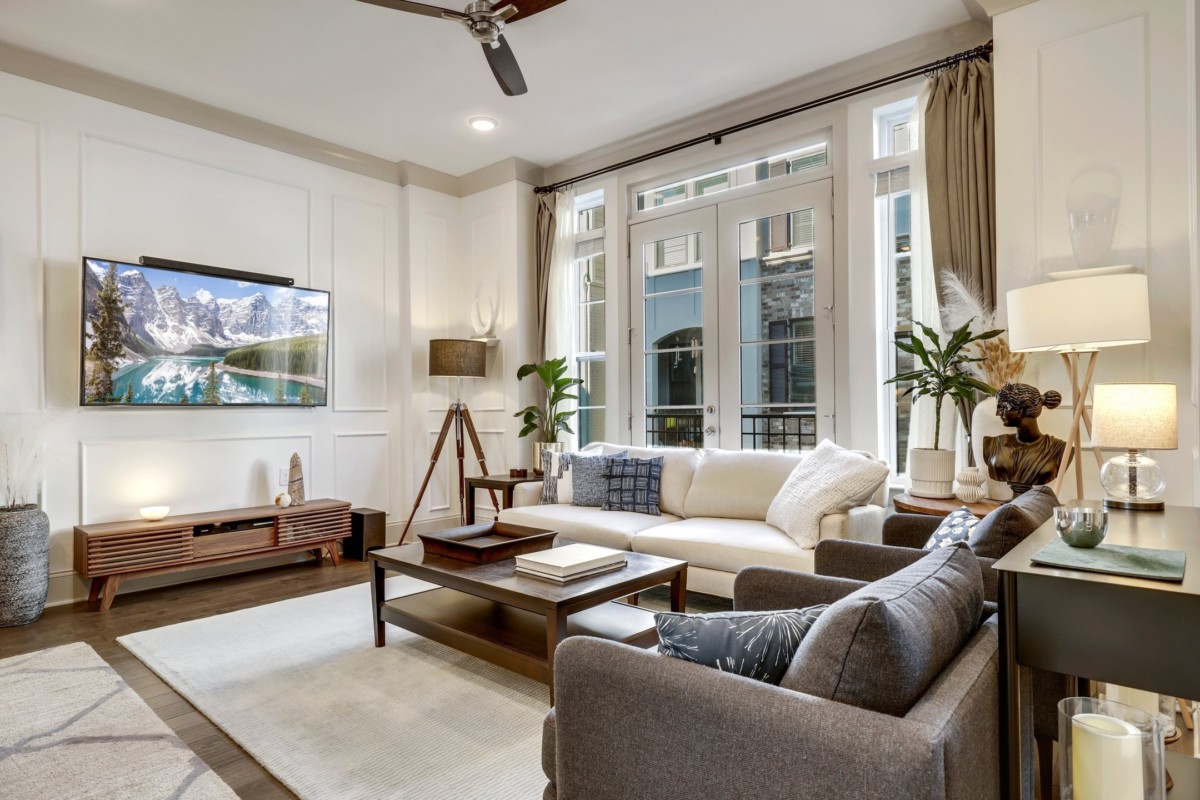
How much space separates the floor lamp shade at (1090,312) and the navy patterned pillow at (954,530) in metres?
0.85

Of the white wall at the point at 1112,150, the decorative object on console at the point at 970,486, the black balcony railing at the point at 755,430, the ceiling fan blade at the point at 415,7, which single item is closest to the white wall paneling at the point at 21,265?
the ceiling fan blade at the point at 415,7

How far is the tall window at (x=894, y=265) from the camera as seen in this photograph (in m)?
3.63

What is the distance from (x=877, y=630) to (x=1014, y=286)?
2605 mm

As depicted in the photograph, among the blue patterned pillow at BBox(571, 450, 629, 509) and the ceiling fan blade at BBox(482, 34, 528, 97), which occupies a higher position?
the ceiling fan blade at BBox(482, 34, 528, 97)

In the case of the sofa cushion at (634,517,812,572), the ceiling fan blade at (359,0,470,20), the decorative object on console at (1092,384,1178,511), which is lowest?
the sofa cushion at (634,517,812,572)

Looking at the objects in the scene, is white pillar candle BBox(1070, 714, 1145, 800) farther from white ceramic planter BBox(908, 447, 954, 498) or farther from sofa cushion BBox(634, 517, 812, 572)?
white ceramic planter BBox(908, 447, 954, 498)

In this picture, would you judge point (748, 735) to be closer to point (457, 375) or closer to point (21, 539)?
point (21, 539)

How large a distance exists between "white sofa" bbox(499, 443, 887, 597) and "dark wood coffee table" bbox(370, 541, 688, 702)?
496 millimetres

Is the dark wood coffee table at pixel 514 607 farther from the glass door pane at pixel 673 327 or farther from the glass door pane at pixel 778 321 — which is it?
the glass door pane at pixel 673 327

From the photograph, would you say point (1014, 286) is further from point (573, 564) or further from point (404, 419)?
point (404, 419)

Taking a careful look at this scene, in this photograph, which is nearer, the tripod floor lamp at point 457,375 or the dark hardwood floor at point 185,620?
the dark hardwood floor at point 185,620

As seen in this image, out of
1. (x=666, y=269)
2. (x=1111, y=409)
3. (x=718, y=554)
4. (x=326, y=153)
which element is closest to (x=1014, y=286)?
(x=1111, y=409)

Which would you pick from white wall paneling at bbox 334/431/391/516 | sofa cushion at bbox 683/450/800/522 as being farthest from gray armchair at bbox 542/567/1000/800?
white wall paneling at bbox 334/431/391/516

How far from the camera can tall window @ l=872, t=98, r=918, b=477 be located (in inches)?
143
